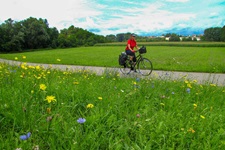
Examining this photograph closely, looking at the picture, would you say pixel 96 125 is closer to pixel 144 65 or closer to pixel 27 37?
pixel 144 65

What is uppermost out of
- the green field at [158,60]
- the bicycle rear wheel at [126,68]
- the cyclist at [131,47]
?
the cyclist at [131,47]

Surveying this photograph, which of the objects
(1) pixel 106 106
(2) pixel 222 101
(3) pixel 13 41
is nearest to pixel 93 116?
(1) pixel 106 106

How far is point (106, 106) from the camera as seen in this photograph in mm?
2912

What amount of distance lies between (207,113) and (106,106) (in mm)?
1619

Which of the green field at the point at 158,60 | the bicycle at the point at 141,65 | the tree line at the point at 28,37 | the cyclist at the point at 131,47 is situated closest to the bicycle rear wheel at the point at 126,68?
the bicycle at the point at 141,65

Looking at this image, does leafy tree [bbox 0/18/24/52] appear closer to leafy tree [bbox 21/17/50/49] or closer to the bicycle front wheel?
leafy tree [bbox 21/17/50/49]

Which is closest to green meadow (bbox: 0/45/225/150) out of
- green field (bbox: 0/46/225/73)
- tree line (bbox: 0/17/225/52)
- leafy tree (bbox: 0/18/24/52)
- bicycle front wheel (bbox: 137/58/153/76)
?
green field (bbox: 0/46/225/73)

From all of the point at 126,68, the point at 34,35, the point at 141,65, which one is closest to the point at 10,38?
the point at 34,35

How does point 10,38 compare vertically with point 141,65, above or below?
above

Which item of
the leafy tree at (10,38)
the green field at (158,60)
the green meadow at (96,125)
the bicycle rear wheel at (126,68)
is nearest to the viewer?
the green meadow at (96,125)

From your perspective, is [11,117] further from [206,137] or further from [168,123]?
[206,137]

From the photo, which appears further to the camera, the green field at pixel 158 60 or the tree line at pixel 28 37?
the tree line at pixel 28 37

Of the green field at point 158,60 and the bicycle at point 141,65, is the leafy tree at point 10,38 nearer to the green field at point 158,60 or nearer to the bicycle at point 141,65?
the green field at point 158,60

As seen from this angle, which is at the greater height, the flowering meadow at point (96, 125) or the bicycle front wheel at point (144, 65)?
the flowering meadow at point (96, 125)
